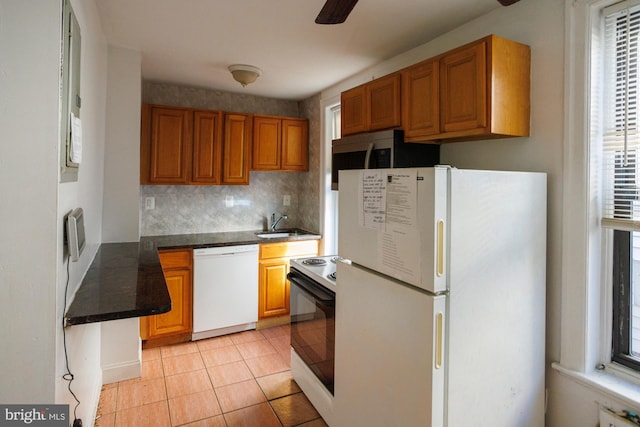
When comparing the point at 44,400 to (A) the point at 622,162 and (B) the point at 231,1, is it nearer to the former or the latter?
(B) the point at 231,1

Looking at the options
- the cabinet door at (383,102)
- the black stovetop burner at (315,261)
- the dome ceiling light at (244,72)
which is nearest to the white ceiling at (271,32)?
the dome ceiling light at (244,72)

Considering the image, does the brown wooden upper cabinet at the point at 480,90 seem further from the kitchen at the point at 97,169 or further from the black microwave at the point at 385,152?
the black microwave at the point at 385,152

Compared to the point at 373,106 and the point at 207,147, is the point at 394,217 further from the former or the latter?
the point at 207,147

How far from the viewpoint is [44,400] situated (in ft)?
3.90

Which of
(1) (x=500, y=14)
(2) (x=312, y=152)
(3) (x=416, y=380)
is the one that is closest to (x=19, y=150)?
(3) (x=416, y=380)

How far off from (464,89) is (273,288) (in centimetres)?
256

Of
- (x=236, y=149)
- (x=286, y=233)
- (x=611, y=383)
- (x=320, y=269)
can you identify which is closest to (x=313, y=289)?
(x=320, y=269)

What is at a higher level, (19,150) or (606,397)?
(19,150)

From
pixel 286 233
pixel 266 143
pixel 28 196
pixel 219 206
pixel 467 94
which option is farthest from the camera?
pixel 286 233

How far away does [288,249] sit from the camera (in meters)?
3.60

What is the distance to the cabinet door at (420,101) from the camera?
6.42ft

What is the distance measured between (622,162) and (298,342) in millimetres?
2086

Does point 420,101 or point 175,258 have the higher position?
point 420,101

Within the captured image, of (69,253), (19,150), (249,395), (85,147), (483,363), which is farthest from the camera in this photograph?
(249,395)
